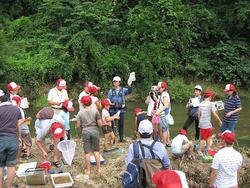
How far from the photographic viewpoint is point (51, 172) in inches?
313

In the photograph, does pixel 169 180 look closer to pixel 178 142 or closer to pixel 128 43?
pixel 178 142

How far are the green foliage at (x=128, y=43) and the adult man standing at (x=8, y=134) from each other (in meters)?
12.9

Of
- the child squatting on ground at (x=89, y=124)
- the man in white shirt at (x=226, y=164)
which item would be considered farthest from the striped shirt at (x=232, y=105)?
the man in white shirt at (x=226, y=164)

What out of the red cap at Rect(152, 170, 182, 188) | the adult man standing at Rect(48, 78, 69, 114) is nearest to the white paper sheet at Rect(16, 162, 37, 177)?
the adult man standing at Rect(48, 78, 69, 114)

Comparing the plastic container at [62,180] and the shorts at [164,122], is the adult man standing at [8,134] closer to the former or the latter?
the plastic container at [62,180]

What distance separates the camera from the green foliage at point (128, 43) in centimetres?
2016

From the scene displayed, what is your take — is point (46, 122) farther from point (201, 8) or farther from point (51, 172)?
point (201, 8)

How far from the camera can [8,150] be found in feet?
22.1

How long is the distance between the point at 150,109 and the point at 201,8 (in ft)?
50.6

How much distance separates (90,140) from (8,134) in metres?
1.62

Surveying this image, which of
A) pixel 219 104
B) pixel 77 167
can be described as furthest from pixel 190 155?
pixel 77 167

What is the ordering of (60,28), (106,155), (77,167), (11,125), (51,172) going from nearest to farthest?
(11,125)
(51,172)
(77,167)
(106,155)
(60,28)

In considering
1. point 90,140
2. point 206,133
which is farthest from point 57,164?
point 206,133

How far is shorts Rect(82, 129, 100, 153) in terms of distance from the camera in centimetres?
767
